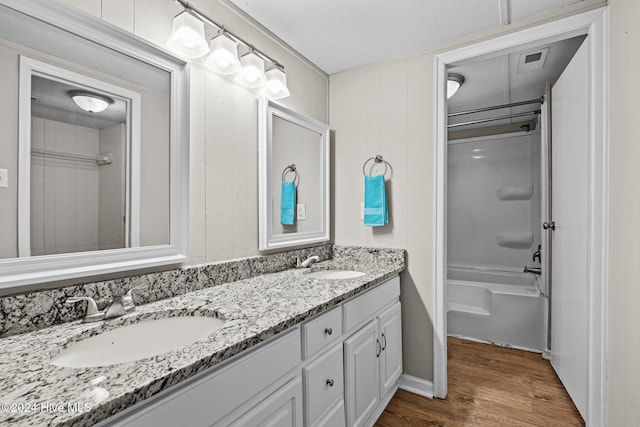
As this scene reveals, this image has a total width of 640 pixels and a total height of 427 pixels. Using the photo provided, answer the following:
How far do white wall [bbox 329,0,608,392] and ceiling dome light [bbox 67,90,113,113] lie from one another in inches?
60.4

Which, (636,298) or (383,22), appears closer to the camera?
(636,298)

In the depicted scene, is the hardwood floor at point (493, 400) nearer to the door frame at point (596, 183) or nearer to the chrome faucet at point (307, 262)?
the door frame at point (596, 183)

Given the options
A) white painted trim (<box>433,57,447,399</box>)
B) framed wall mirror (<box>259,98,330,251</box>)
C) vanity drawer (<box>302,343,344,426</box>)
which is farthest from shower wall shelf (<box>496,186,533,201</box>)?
vanity drawer (<box>302,343,344,426</box>)

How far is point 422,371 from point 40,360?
6.41 ft

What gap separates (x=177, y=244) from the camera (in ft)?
4.29

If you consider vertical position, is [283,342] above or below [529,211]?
below

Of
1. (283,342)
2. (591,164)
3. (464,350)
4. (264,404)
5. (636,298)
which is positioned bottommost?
(464,350)

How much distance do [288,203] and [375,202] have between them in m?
0.58

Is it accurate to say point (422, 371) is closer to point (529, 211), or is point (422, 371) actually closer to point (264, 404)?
point (264, 404)

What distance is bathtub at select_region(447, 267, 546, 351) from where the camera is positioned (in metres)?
2.56

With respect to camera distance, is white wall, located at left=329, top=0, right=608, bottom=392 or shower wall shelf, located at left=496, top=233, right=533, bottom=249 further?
shower wall shelf, located at left=496, top=233, right=533, bottom=249

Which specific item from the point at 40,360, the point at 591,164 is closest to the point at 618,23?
the point at 591,164

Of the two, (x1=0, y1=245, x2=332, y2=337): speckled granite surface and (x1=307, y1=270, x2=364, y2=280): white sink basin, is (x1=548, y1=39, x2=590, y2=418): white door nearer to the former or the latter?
(x1=307, y1=270, x2=364, y2=280): white sink basin

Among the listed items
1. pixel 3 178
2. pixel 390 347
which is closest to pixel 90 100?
pixel 3 178
